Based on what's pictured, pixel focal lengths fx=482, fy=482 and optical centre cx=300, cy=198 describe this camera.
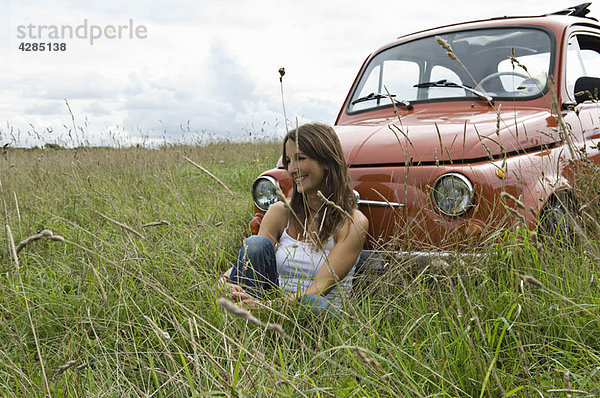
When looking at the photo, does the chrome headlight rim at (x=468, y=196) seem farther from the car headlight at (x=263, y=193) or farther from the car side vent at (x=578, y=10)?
the car side vent at (x=578, y=10)

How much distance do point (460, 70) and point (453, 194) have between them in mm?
1587

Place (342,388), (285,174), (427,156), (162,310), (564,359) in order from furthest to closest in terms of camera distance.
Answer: (285,174) → (427,156) → (162,310) → (564,359) → (342,388)

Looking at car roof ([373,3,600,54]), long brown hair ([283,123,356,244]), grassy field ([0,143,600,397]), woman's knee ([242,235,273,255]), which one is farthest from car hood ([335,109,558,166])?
car roof ([373,3,600,54])

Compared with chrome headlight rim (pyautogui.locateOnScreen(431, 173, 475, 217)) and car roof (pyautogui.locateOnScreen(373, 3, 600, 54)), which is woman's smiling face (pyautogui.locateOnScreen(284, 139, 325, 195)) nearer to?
chrome headlight rim (pyautogui.locateOnScreen(431, 173, 475, 217))

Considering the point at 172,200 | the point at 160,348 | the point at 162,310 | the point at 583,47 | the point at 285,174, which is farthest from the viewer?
the point at 172,200

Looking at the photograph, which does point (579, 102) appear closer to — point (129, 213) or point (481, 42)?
point (481, 42)

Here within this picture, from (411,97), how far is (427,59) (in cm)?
43

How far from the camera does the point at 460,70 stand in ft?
11.2

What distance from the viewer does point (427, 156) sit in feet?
7.70

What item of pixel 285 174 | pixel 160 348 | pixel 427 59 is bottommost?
pixel 160 348

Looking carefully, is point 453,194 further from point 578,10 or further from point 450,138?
point 578,10

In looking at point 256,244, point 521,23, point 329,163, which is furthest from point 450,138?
point 521,23

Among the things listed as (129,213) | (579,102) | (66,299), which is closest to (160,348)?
(66,299)

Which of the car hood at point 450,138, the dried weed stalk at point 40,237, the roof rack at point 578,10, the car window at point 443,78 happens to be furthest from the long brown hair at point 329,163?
the roof rack at point 578,10
